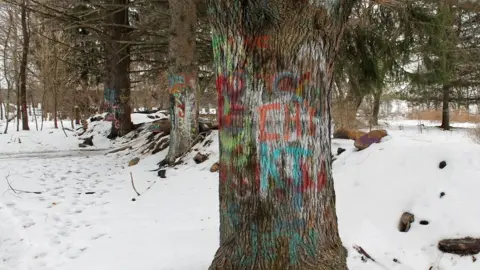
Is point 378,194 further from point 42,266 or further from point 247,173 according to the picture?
point 42,266

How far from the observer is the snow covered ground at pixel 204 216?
2.96 metres

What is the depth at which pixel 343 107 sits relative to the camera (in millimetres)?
8898

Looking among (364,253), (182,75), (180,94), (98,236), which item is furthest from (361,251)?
(182,75)

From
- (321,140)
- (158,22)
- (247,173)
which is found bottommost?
(247,173)

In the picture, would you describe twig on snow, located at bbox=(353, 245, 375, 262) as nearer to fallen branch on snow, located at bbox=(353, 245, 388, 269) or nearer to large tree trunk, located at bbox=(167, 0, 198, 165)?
fallen branch on snow, located at bbox=(353, 245, 388, 269)

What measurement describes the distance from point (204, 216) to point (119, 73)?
27.6 ft

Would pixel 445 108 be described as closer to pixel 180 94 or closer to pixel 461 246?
pixel 180 94

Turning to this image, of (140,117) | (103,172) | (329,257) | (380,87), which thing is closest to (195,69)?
(103,172)

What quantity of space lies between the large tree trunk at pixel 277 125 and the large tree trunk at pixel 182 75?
5345 mm

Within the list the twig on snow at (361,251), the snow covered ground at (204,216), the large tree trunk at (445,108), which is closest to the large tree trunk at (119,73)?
the snow covered ground at (204,216)

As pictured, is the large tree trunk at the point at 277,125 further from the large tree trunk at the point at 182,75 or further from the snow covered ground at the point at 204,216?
the large tree trunk at the point at 182,75

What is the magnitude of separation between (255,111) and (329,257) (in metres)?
0.93

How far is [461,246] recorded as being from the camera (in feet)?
9.30

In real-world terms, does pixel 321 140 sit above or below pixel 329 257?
above
